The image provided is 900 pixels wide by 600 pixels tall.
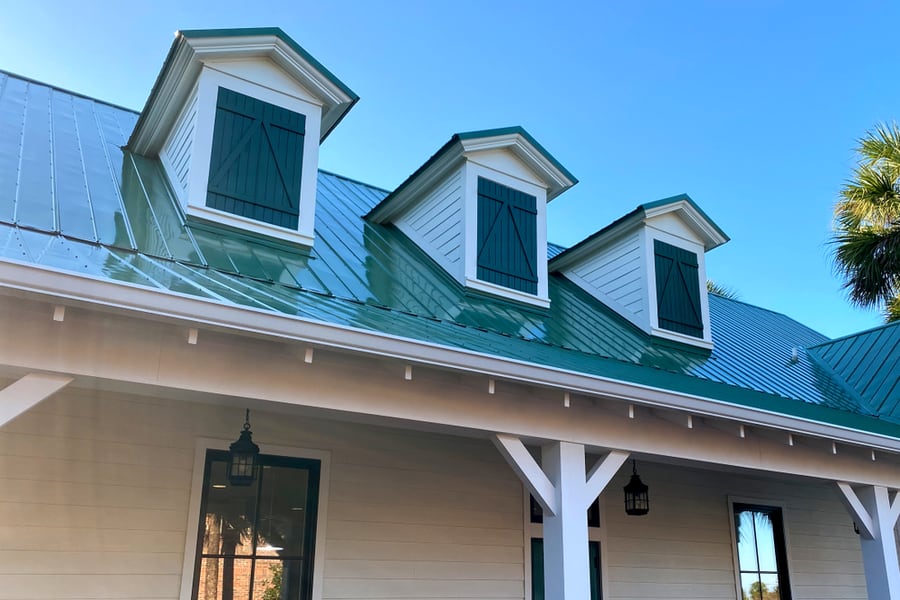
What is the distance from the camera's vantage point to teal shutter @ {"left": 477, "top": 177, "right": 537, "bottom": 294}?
763cm

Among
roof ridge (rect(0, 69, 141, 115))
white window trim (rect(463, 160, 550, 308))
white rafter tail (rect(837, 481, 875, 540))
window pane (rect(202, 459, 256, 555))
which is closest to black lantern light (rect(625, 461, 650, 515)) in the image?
white rafter tail (rect(837, 481, 875, 540))

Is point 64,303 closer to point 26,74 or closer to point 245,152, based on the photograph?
point 245,152

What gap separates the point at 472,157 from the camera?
25.5 feet

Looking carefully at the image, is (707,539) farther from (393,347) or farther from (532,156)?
(393,347)

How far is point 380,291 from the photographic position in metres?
6.09

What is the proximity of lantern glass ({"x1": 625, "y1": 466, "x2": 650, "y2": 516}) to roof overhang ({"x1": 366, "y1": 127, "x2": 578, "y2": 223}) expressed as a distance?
122 inches

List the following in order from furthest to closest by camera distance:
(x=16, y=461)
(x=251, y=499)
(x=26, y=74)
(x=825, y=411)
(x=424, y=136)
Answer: (x=424, y=136), (x=26, y=74), (x=825, y=411), (x=251, y=499), (x=16, y=461)

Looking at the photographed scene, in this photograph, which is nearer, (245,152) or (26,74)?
(245,152)

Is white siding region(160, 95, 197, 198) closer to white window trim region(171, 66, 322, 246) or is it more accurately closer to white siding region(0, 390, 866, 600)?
white window trim region(171, 66, 322, 246)

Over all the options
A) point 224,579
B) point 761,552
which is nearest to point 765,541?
point 761,552

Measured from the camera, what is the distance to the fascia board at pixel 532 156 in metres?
7.82

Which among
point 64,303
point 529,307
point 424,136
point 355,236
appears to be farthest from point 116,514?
point 424,136

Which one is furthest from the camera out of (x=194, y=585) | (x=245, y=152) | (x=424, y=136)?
(x=424, y=136)

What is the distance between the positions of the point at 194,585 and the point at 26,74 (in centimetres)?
598
